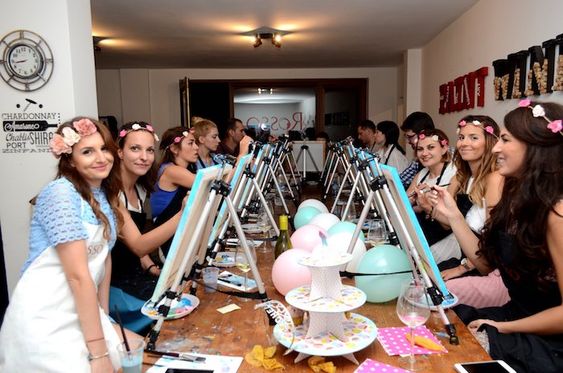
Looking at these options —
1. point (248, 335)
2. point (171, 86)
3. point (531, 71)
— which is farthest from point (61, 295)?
point (171, 86)

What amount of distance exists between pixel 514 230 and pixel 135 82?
808cm

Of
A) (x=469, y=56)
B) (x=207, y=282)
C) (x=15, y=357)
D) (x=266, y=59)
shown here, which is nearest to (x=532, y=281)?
(x=207, y=282)

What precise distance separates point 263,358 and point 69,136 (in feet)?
3.54

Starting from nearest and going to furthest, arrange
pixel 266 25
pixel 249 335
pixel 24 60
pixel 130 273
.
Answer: pixel 249 335
pixel 130 273
pixel 24 60
pixel 266 25

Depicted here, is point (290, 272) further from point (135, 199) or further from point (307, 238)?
point (135, 199)

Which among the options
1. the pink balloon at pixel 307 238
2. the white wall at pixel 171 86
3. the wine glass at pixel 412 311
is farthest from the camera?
the white wall at pixel 171 86

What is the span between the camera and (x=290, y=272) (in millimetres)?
1630

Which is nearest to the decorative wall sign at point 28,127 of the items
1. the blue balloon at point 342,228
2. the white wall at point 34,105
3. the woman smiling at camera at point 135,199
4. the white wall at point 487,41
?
the white wall at point 34,105

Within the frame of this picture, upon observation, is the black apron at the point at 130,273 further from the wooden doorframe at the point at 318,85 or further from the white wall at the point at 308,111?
the white wall at the point at 308,111

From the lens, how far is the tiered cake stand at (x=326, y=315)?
120 cm

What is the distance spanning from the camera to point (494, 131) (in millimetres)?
2791

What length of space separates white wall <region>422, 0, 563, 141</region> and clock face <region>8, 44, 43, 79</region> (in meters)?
3.68

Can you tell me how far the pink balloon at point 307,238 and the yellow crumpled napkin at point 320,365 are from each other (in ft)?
2.56

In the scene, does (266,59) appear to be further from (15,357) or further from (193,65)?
(15,357)
